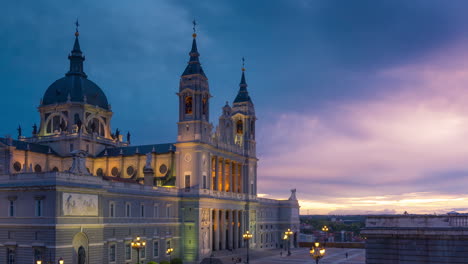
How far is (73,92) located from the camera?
10062 centimetres

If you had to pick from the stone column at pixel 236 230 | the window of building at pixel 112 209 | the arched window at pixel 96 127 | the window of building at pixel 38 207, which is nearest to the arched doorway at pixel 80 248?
the window of building at pixel 38 207

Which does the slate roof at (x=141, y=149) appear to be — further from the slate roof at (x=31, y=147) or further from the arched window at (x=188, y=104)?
the slate roof at (x=31, y=147)

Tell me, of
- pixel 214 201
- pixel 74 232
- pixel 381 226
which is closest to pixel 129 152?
pixel 214 201

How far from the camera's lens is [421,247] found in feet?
117

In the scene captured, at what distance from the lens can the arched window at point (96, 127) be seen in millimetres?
101062

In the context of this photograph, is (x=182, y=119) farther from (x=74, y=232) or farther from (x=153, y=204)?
(x=74, y=232)

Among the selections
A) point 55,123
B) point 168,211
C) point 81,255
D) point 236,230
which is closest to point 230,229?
point 236,230

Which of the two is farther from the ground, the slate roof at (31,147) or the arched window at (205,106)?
the arched window at (205,106)

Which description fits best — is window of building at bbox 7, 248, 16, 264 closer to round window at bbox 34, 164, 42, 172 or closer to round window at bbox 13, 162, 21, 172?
round window at bbox 13, 162, 21, 172

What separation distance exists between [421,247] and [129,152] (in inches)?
2787

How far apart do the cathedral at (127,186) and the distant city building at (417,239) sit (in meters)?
31.0

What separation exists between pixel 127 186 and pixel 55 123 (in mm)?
34297

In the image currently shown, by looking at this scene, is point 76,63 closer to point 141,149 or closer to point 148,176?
point 141,149

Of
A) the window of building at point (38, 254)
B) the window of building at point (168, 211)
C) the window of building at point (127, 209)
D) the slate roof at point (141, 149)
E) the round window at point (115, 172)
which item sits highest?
the slate roof at point (141, 149)
